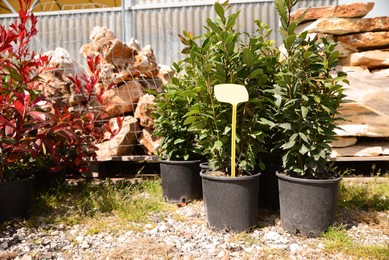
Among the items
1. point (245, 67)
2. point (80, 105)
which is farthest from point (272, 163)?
→ point (80, 105)

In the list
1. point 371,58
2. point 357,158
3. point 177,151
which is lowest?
point 357,158

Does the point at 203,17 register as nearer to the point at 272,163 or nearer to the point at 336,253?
the point at 272,163

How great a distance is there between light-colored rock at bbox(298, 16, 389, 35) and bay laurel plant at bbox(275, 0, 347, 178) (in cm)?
152

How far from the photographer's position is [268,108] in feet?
7.29

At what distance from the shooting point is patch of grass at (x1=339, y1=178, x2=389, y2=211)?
2.39 metres

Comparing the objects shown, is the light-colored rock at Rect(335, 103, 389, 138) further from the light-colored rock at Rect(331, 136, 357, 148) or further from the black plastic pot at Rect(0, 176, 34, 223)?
the black plastic pot at Rect(0, 176, 34, 223)

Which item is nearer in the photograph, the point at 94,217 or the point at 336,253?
the point at 336,253

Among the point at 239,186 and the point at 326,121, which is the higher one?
the point at 326,121

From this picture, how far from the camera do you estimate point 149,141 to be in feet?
10.8

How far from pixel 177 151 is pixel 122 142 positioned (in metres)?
0.83

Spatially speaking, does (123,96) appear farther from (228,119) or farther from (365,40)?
(365,40)

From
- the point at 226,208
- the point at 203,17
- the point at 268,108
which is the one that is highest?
the point at 203,17

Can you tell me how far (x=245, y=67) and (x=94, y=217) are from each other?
4.56 feet

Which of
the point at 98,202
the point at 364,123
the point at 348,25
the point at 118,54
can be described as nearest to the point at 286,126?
the point at 98,202
